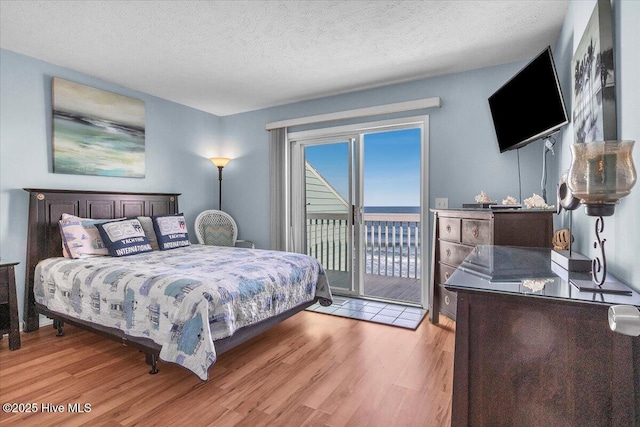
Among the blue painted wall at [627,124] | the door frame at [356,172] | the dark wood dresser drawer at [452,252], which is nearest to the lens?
the blue painted wall at [627,124]

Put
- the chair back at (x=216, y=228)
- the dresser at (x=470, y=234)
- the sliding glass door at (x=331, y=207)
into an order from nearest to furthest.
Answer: the dresser at (x=470, y=234) < the sliding glass door at (x=331, y=207) < the chair back at (x=216, y=228)

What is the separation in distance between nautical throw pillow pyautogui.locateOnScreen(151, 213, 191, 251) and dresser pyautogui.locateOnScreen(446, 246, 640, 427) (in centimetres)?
323

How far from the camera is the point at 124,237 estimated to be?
3.16 metres

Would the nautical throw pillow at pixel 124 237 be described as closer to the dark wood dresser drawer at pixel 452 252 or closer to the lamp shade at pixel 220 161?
the lamp shade at pixel 220 161

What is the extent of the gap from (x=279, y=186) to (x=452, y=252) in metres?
2.38

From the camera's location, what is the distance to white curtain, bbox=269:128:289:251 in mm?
4402

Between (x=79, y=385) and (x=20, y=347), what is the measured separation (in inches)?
39.9

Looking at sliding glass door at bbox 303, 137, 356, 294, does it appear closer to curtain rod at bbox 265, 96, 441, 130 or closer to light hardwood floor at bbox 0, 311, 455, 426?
curtain rod at bbox 265, 96, 441, 130

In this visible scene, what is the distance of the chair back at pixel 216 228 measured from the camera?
446cm

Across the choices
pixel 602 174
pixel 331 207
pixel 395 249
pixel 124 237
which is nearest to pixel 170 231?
pixel 124 237

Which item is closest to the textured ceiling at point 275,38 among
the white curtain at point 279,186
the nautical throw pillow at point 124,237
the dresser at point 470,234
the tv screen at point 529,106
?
the tv screen at point 529,106

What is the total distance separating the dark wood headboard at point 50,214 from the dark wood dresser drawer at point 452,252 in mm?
3401

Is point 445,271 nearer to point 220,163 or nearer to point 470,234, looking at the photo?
point 470,234

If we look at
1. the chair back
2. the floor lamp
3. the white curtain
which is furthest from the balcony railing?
the floor lamp
